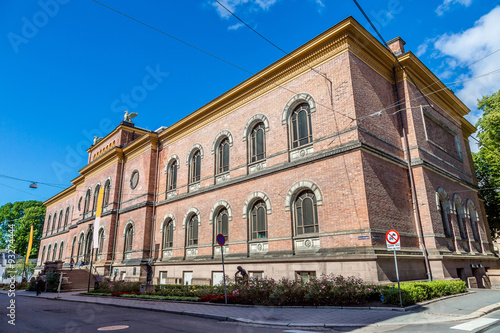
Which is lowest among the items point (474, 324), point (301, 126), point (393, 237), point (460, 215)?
point (474, 324)

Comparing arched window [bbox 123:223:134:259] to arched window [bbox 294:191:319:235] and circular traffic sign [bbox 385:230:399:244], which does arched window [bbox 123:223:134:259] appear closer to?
arched window [bbox 294:191:319:235]

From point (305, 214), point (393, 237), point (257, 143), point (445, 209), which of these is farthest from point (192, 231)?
point (445, 209)

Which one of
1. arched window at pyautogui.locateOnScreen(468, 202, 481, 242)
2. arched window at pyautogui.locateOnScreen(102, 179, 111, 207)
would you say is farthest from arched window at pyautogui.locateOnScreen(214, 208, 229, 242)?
arched window at pyautogui.locateOnScreen(468, 202, 481, 242)

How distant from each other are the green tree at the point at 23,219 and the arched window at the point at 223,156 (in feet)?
167

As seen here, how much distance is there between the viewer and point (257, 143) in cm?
1944

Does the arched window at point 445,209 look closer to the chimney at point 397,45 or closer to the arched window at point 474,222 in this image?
the arched window at point 474,222

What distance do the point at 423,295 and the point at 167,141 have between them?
22.1 meters

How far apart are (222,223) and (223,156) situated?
468 cm

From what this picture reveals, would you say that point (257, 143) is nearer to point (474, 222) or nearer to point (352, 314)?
point (352, 314)

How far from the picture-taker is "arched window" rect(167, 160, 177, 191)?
25830 millimetres

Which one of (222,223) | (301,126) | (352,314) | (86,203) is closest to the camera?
(352,314)

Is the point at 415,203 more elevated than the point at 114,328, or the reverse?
the point at 415,203

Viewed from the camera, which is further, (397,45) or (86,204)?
(86,204)

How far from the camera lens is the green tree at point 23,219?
55156 mm
